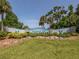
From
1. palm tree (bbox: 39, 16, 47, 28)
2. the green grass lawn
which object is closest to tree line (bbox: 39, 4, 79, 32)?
palm tree (bbox: 39, 16, 47, 28)

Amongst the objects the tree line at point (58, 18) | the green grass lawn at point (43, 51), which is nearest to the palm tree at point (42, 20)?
the tree line at point (58, 18)

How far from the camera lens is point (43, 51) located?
59.2 ft

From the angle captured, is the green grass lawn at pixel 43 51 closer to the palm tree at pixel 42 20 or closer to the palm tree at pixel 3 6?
the palm tree at pixel 3 6

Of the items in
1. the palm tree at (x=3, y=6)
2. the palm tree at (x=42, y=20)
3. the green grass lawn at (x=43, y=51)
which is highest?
the palm tree at (x=3, y=6)

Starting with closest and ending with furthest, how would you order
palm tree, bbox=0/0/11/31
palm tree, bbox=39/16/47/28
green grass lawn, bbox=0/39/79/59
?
green grass lawn, bbox=0/39/79/59 → palm tree, bbox=0/0/11/31 → palm tree, bbox=39/16/47/28

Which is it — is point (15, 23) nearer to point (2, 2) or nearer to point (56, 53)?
point (2, 2)

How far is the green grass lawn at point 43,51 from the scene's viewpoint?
1673 cm

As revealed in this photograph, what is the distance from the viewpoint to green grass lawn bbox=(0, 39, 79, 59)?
54.9 ft

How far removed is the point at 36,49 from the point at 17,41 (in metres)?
4.30

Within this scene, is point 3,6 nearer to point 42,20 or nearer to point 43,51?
point 42,20

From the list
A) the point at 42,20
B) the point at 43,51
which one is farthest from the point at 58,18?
the point at 43,51

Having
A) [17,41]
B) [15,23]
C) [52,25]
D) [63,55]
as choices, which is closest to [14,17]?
[15,23]

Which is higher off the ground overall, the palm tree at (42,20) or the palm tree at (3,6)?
the palm tree at (3,6)

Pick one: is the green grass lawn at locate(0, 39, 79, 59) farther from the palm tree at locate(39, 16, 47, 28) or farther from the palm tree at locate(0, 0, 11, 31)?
the palm tree at locate(39, 16, 47, 28)
